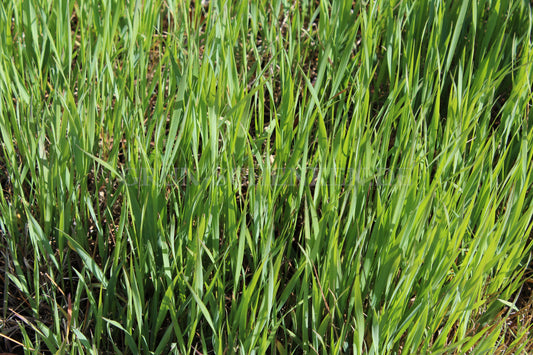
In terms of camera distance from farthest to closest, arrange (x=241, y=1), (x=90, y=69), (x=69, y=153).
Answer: (x=241, y=1)
(x=90, y=69)
(x=69, y=153)

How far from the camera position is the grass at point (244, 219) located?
990mm

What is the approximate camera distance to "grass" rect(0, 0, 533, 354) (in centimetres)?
99

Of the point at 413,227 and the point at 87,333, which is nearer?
the point at 413,227

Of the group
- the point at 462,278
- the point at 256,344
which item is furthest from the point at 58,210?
the point at 462,278

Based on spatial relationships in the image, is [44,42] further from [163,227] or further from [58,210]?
[163,227]

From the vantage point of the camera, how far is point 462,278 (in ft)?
3.22

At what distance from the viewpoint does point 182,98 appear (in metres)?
1.06

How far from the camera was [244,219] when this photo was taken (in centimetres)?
92

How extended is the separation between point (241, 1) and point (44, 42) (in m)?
0.46

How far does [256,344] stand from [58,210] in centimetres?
47

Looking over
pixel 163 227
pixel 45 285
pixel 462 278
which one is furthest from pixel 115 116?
pixel 462 278

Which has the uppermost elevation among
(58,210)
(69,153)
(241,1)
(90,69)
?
(241,1)

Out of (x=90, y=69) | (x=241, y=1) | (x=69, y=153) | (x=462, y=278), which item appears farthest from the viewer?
(x=241, y=1)

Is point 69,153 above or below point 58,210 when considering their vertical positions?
above
